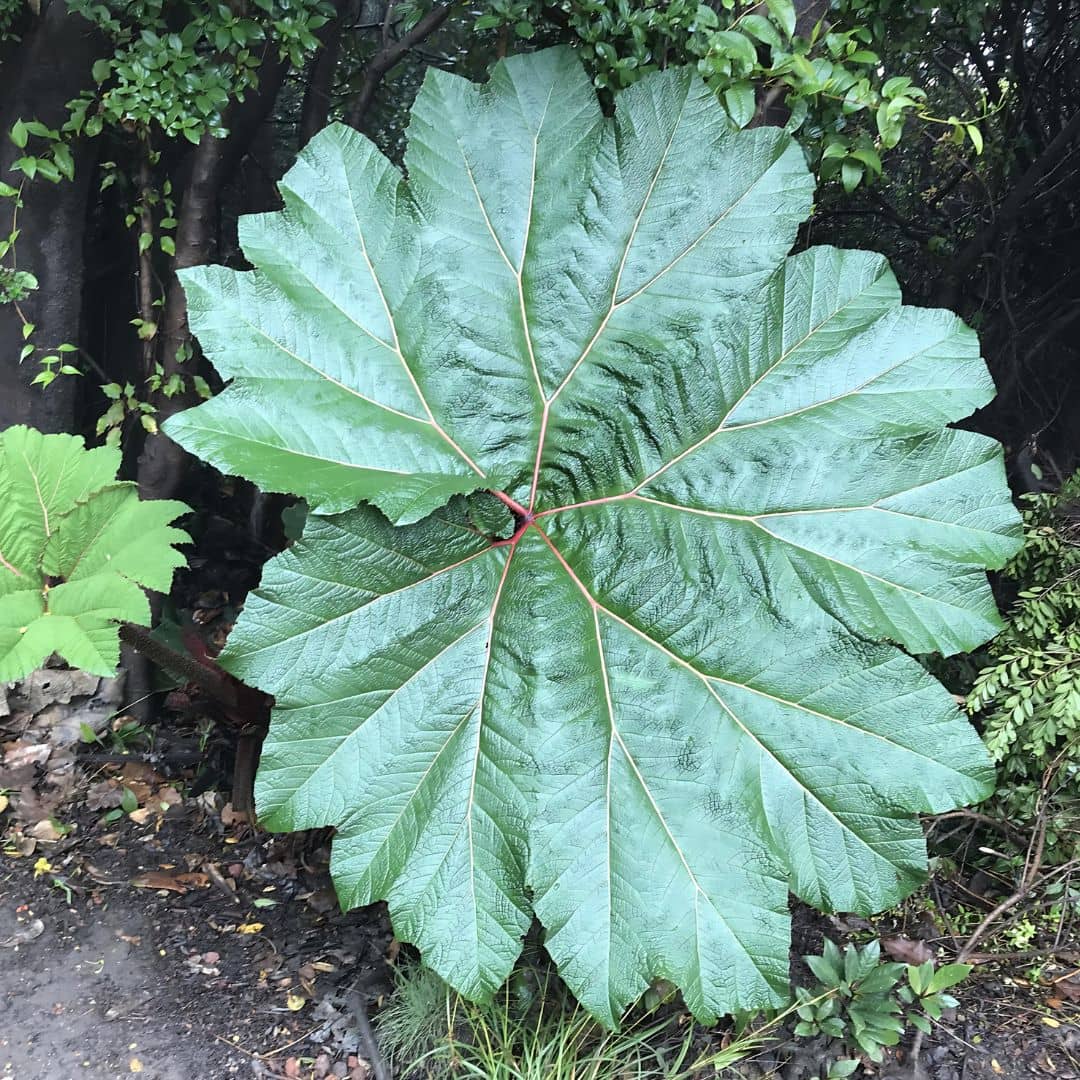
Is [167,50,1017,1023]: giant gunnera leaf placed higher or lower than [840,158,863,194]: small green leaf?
lower

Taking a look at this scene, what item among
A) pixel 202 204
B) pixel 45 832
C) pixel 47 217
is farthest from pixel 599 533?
pixel 47 217

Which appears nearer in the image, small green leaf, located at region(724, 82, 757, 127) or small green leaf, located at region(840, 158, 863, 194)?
small green leaf, located at region(724, 82, 757, 127)

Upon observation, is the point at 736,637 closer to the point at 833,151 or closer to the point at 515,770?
the point at 515,770

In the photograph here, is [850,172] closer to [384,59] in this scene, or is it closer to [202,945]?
Result: [384,59]

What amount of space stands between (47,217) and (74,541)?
1.14 meters

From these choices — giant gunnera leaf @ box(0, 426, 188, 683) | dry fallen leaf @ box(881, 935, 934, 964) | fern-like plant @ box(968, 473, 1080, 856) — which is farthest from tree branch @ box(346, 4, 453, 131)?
dry fallen leaf @ box(881, 935, 934, 964)

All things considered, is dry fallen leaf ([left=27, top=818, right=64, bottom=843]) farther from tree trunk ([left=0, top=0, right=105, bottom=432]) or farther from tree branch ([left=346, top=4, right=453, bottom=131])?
tree branch ([left=346, top=4, right=453, bottom=131])

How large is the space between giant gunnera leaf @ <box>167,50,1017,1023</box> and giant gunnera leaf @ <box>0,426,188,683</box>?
219 mm

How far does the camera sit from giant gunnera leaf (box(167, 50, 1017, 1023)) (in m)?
1.35

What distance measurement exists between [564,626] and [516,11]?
121 cm

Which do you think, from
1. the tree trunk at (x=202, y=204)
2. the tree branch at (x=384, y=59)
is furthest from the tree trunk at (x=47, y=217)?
the tree branch at (x=384, y=59)

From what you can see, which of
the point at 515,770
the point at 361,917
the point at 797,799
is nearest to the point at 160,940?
the point at 361,917

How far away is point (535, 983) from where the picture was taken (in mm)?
1758

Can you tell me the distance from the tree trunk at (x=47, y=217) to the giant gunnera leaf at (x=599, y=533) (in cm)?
101
